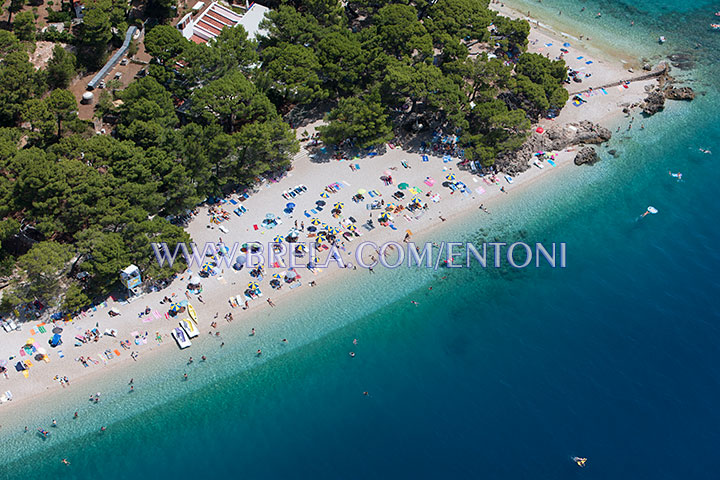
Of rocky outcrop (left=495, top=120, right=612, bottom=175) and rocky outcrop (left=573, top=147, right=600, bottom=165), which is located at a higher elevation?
rocky outcrop (left=495, top=120, right=612, bottom=175)

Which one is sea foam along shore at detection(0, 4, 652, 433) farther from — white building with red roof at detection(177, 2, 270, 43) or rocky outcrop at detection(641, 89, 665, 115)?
white building with red roof at detection(177, 2, 270, 43)

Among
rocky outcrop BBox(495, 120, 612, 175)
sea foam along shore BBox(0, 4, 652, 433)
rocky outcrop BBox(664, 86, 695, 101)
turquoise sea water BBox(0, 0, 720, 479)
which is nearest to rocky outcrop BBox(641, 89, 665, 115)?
sea foam along shore BBox(0, 4, 652, 433)

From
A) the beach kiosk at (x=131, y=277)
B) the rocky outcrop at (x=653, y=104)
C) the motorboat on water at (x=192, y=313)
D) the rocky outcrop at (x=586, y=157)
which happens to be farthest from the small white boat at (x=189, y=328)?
the rocky outcrop at (x=653, y=104)

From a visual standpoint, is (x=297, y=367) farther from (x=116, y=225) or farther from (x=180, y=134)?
(x=180, y=134)

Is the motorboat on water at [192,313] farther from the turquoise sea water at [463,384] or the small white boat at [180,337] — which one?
the turquoise sea water at [463,384]

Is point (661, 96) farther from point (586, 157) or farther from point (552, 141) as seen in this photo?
point (552, 141)

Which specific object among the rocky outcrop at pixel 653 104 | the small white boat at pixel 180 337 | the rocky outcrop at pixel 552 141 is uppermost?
the rocky outcrop at pixel 653 104

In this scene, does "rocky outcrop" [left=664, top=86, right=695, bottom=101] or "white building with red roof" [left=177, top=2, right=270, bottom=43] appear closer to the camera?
"white building with red roof" [left=177, top=2, right=270, bottom=43]
